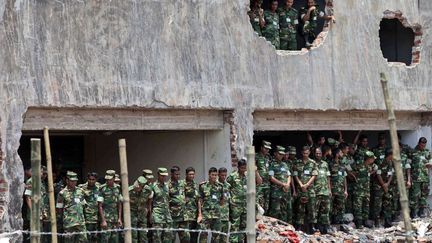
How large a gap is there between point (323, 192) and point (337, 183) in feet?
2.20

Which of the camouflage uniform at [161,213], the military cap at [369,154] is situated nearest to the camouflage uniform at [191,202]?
the camouflage uniform at [161,213]

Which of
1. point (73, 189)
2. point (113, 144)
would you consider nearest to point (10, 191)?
point (73, 189)

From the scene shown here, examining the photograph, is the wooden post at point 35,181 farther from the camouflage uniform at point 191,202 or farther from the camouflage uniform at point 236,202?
the camouflage uniform at point 236,202

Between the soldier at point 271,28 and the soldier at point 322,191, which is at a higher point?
the soldier at point 271,28

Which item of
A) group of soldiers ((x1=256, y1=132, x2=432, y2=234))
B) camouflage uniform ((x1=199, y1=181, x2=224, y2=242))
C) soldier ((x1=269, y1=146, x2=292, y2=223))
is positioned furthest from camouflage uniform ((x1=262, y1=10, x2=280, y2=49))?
camouflage uniform ((x1=199, y1=181, x2=224, y2=242))

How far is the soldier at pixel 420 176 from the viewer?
17.8m

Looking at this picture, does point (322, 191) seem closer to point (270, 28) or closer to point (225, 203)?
point (225, 203)

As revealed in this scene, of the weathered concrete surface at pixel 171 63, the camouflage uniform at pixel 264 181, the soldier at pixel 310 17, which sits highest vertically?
the soldier at pixel 310 17

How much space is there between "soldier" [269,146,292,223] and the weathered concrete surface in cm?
70

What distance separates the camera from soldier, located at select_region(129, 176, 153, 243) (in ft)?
43.8

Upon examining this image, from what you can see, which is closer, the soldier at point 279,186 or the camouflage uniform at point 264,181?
the camouflage uniform at point 264,181

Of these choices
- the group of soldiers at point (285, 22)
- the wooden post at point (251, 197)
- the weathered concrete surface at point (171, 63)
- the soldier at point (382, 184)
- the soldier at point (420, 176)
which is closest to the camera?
the wooden post at point (251, 197)

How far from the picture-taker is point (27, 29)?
12695 mm

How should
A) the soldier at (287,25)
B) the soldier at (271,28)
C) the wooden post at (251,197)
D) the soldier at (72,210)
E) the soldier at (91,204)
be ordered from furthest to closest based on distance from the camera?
the soldier at (287,25)
the soldier at (271,28)
the soldier at (91,204)
the soldier at (72,210)
the wooden post at (251,197)
